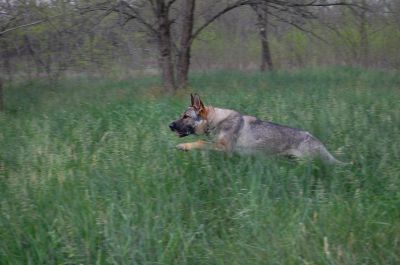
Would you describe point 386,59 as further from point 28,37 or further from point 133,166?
point 133,166

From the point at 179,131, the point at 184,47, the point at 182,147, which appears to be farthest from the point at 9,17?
the point at 182,147

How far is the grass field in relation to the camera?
14.2 feet

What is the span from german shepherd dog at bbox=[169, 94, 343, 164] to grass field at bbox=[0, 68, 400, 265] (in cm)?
23

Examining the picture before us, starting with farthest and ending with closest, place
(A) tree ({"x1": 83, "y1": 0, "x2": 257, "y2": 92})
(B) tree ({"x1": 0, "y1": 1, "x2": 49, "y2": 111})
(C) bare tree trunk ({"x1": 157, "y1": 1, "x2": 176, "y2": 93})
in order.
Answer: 1. (C) bare tree trunk ({"x1": 157, "y1": 1, "x2": 176, "y2": 93})
2. (A) tree ({"x1": 83, "y1": 0, "x2": 257, "y2": 92})
3. (B) tree ({"x1": 0, "y1": 1, "x2": 49, "y2": 111})

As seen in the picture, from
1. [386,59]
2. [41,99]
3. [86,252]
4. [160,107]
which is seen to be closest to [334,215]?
[86,252]

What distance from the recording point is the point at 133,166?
19.2 feet

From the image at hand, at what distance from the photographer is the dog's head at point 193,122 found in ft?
22.7

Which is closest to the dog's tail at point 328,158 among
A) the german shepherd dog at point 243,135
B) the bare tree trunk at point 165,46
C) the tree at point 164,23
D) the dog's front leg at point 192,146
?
the german shepherd dog at point 243,135

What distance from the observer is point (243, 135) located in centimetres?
676

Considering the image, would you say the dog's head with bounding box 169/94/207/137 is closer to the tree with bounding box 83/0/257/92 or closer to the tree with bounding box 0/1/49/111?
the tree with bounding box 0/1/49/111

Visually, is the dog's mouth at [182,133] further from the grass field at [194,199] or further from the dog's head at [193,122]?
the grass field at [194,199]

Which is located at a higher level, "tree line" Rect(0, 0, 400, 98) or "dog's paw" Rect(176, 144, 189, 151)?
"tree line" Rect(0, 0, 400, 98)

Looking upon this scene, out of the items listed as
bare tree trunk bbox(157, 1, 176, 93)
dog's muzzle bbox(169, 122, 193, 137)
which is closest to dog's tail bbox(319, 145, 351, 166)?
dog's muzzle bbox(169, 122, 193, 137)

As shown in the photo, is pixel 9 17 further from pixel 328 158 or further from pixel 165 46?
pixel 328 158
